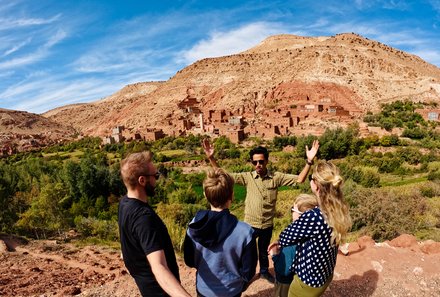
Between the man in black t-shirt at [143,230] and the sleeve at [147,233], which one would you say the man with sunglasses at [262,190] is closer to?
the man in black t-shirt at [143,230]

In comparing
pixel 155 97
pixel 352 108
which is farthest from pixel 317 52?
pixel 155 97

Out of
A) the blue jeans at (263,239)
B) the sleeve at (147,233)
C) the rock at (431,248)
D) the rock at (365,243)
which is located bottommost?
the rock at (431,248)

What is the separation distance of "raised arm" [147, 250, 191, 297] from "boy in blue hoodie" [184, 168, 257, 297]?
386 mm

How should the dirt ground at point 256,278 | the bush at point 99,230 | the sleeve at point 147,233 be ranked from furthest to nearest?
the bush at point 99,230 < the dirt ground at point 256,278 < the sleeve at point 147,233

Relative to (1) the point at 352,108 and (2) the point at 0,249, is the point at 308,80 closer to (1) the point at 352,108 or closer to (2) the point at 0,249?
(1) the point at 352,108

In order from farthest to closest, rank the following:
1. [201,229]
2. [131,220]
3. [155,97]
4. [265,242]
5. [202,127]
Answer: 1. [155,97]
2. [202,127]
3. [265,242]
4. [201,229]
5. [131,220]

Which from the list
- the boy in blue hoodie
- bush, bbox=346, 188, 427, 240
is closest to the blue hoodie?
the boy in blue hoodie

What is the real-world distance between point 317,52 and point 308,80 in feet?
30.1

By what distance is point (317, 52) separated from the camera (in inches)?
2290

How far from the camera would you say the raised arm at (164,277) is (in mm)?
1840

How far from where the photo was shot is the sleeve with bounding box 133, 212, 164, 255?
1.99 meters

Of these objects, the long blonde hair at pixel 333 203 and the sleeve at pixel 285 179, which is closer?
the long blonde hair at pixel 333 203

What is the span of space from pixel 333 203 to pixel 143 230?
1.36 m

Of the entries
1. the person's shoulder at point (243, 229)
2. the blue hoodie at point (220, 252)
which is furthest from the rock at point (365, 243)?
the person's shoulder at point (243, 229)
